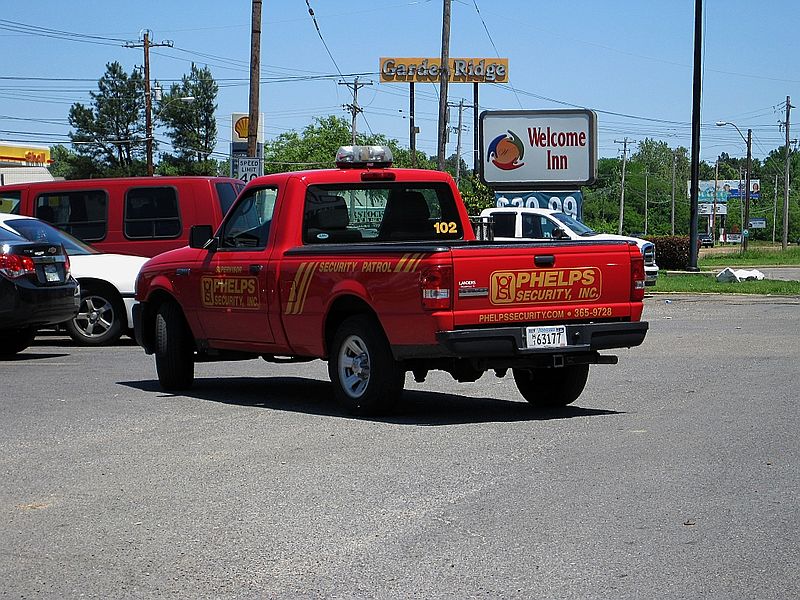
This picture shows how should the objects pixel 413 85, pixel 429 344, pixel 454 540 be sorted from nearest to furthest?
pixel 454 540, pixel 429 344, pixel 413 85

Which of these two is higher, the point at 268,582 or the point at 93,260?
the point at 93,260

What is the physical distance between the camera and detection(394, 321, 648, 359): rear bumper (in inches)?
379

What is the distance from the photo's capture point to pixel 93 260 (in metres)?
17.1

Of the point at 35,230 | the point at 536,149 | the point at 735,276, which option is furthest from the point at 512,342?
the point at 536,149

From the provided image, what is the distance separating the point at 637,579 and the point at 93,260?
12755 mm

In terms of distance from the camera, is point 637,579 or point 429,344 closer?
point 637,579

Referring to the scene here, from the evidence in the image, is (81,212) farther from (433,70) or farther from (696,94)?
(433,70)

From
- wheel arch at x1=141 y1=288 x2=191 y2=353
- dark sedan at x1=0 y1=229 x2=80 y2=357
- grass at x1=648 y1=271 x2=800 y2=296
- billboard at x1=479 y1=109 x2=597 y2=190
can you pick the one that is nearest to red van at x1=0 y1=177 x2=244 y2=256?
dark sedan at x1=0 y1=229 x2=80 y2=357

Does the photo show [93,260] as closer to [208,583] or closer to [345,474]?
[345,474]

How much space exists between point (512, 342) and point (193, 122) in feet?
317

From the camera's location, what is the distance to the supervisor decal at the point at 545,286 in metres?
9.84

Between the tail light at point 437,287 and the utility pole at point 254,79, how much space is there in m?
19.7

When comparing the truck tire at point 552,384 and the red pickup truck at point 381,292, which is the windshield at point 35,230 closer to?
the red pickup truck at point 381,292


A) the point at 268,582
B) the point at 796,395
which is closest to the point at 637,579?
the point at 268,582
